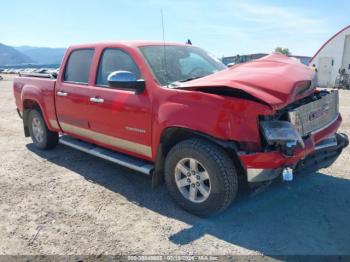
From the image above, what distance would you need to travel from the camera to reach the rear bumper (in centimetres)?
317

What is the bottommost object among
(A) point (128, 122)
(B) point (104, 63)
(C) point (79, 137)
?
(C) point (79, 137)

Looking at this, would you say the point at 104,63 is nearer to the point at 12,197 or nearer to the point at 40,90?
the point at 40,90

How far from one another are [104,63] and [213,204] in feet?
8.23

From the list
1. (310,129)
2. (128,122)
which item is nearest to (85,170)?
(128,122)

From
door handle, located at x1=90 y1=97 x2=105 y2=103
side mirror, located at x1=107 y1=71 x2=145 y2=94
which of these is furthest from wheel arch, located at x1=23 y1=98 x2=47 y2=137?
side mirror, located at x1=107 y1=71 x2=145 y2=94

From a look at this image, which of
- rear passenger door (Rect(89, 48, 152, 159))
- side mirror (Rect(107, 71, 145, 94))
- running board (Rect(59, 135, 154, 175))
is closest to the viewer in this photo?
side mirror (Rect(107, 71, 145, 94))

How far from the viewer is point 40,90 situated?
18.9 ft

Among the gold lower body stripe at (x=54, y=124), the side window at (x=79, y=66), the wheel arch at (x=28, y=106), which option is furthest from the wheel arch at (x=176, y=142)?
the wheel arch at (x=28, y=106)

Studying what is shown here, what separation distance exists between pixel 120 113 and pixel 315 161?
2.38 metres

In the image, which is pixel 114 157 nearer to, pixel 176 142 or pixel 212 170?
pixel 176 142

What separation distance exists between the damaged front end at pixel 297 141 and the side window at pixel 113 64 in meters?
1.81

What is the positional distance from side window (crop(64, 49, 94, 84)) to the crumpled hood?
6.52 feet

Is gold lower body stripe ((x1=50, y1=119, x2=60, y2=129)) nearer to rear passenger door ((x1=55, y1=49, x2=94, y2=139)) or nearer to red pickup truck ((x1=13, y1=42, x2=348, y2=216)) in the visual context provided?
rear passenger door ((x1=55, y1=49, x2=94, y2=139))

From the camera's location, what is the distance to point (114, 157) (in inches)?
178
